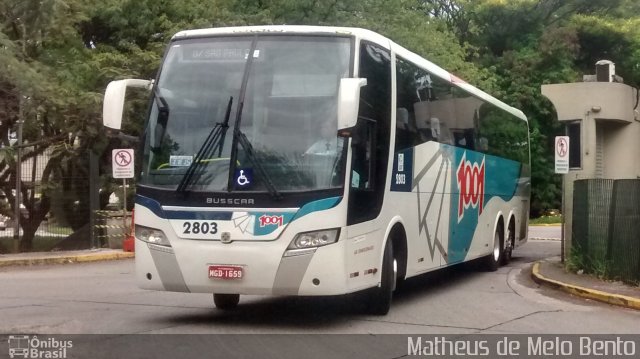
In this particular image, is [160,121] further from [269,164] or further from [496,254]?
[496,254]

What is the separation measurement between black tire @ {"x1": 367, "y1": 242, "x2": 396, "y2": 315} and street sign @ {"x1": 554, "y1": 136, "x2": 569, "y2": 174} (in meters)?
7.77

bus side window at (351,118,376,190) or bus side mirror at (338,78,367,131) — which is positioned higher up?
bus side mirror at (338,78,367,131)

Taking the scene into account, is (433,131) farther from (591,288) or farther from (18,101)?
(18,101)

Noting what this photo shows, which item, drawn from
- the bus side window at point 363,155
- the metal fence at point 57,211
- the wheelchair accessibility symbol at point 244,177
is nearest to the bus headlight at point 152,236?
the wheelchair accessibility symbol at point 244,177

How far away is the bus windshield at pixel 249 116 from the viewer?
9.44 meters

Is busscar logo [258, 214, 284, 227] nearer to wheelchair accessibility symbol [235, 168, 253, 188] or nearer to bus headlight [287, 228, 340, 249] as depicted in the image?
bus headlight [287, 228, 340, 249]

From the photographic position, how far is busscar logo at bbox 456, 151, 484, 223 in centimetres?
1472

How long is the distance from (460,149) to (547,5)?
1193 inches

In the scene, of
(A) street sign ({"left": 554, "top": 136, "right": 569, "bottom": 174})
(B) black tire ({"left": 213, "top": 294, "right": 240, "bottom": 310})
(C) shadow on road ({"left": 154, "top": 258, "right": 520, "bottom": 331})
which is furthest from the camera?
(A) street sign ({"left": 554, "top": 136, "right": 569, "bottom": 174})

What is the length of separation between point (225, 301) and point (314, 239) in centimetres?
245

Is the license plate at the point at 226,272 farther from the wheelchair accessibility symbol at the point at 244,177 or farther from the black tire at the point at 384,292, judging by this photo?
the black tire at the point at 384,292

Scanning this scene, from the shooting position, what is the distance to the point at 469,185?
15.3 metres

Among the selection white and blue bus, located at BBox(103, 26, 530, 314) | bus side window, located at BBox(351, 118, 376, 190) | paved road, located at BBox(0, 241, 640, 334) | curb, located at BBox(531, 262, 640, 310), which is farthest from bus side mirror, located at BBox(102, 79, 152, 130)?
curb, located at BBox(531, 262, 640, 310)

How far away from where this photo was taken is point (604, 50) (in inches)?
1642
